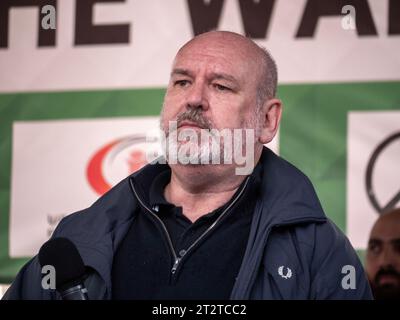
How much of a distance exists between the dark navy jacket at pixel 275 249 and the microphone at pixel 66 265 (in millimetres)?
88

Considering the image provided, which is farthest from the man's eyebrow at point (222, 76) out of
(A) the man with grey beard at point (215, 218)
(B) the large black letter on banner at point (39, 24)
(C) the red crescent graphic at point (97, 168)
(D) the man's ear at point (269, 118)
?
(B) the large black letter on banner at point (39, 24)

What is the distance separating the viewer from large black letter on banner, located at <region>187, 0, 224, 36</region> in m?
2.73

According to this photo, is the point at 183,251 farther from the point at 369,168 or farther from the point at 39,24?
the point at 39,24

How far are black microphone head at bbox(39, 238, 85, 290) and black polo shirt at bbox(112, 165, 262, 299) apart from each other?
6.3 inches

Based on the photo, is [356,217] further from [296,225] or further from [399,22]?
[296,225]

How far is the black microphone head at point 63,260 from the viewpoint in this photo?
165 cm

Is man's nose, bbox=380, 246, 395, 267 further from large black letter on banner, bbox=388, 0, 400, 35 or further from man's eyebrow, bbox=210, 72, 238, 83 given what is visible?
man's eyebrow, bbox=210, 72, 238, 83

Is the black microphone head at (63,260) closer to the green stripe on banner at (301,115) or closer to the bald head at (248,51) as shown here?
the bald head at (248,51)

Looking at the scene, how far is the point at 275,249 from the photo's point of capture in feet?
5.85

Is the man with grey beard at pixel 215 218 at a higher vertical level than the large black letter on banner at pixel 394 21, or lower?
lower

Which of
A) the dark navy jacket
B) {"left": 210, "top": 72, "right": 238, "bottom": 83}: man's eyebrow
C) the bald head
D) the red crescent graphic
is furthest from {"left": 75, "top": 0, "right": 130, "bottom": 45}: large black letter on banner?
the dark navy jacket

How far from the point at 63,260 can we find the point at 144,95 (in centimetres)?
117

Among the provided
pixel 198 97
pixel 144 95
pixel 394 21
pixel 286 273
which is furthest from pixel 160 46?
pixel 286 273
